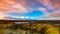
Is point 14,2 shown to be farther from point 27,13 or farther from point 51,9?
point 51,9

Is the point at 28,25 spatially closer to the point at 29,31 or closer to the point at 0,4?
the point at 29,31

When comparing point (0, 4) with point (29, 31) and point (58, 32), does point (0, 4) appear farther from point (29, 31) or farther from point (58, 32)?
point (58, 32)

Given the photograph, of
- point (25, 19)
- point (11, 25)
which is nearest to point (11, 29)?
point (11, 25)

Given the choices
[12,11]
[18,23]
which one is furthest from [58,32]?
[12,11]

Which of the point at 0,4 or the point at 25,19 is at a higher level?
the point at 0,4

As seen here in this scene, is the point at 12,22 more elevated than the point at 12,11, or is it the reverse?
the point at 12,11

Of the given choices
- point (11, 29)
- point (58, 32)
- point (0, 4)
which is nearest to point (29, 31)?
point (11, 29)

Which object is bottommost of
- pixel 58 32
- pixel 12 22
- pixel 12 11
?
pixel 58 32
